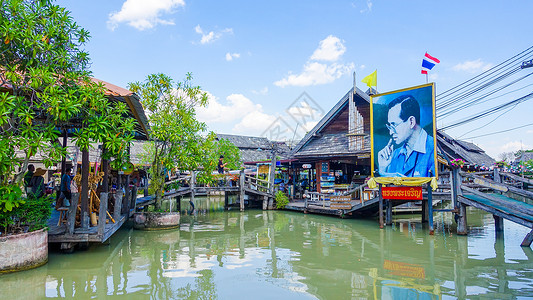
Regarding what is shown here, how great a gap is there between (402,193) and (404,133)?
202 centimetres

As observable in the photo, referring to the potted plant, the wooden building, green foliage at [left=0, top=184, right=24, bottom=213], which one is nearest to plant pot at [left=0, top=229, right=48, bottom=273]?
the potted plant

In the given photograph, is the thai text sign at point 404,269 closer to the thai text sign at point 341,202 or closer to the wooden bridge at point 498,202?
the wooden bridge at point 498,202

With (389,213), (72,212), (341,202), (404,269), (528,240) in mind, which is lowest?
(404,269)

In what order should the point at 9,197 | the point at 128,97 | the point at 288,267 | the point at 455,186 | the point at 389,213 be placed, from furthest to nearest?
the point at 389,213, the point at 455,186, the point at 128,97, the point at 288,267, the point at 9,197

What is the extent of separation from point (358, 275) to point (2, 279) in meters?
6.14

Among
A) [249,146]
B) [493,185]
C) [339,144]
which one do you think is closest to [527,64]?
[493,185]

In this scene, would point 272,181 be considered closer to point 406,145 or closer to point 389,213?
point 389,213

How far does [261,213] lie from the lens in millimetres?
17188

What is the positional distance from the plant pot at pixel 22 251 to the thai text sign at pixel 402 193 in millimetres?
9888

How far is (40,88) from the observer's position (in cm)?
642

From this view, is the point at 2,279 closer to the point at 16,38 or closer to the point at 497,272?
the point at 16,38

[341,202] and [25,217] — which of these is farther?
[341,202]

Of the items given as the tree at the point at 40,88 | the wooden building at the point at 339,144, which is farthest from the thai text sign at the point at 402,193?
the tree at the point at 40,88

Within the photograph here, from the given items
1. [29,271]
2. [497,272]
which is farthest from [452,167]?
[29,271]
